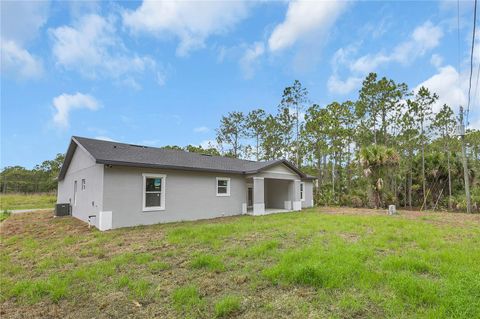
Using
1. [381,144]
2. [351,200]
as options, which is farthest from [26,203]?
[381,144]

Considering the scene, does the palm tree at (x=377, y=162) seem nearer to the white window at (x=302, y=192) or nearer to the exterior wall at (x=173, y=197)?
the white window at (x=302, y=192)

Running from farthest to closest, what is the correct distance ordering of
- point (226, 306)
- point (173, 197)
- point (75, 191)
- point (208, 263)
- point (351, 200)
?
point (351, 200)
point (75, 191)
point (173, 197)
point (208, 263)
point (226, 306)

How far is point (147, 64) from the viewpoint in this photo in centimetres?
1514

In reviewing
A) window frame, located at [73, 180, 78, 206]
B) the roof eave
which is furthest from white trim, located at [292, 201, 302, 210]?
window frame, located at [73, 180, 78, 206]

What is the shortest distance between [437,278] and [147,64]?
16038 millimetres

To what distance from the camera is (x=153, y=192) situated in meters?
11.2

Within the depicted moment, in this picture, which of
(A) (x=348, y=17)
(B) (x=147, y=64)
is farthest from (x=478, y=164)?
(B) (x=147, y=64)

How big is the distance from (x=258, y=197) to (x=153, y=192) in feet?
19.8

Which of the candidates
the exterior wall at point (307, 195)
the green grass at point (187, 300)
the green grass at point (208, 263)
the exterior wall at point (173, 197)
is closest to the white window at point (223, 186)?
the exterior wall at point (173, 197)

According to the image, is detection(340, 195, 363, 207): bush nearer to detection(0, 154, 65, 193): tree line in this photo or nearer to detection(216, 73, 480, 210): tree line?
detection(216, 73, 480, 210): tree line

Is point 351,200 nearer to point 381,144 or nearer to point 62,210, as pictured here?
point 381,144

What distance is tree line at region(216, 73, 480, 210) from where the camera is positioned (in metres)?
18.7

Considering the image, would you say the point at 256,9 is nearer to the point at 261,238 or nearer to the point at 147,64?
the point at 147,64

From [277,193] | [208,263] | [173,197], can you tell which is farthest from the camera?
[277,193]
